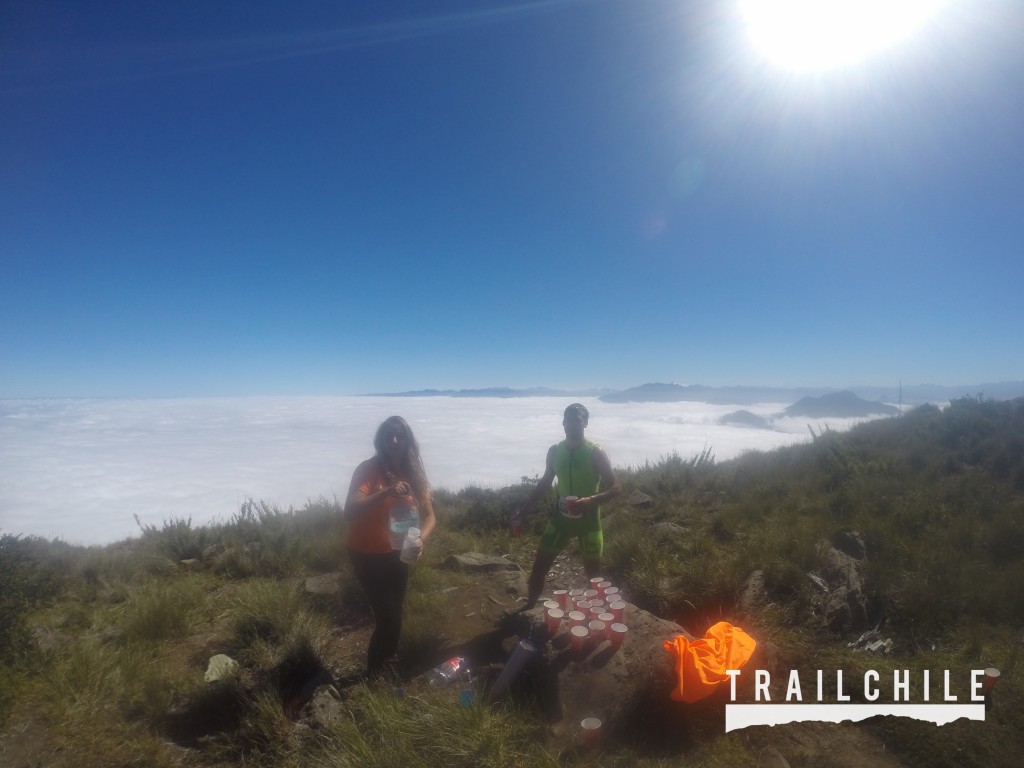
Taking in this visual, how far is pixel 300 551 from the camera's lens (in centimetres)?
651

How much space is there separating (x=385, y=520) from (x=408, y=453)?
0.52 metres

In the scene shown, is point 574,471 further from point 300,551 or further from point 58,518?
point 58,518

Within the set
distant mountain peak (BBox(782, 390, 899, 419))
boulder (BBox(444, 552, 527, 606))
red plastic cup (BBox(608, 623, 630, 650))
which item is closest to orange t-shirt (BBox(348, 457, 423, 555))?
red plastic cup (BBox(608, 623, 630, 650))

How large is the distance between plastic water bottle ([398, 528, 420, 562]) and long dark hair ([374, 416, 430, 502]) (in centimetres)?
40

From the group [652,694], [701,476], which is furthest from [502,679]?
[701,476]

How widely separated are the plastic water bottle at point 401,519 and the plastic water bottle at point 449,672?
1.18 m

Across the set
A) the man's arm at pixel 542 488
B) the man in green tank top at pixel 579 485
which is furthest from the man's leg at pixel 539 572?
the man's arm at pixel 542 488

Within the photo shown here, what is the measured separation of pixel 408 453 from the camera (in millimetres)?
3529

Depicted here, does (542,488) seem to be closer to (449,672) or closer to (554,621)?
(554,621)

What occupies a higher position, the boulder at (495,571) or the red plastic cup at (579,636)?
the red plastic cup at (579,636)

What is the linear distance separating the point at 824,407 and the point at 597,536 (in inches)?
3471

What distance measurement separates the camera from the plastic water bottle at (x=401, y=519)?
3.21 metres

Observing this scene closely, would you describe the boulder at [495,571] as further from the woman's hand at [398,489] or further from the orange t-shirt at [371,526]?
the woman's hand at [398,489]

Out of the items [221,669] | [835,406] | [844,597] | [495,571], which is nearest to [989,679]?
[844,597]
